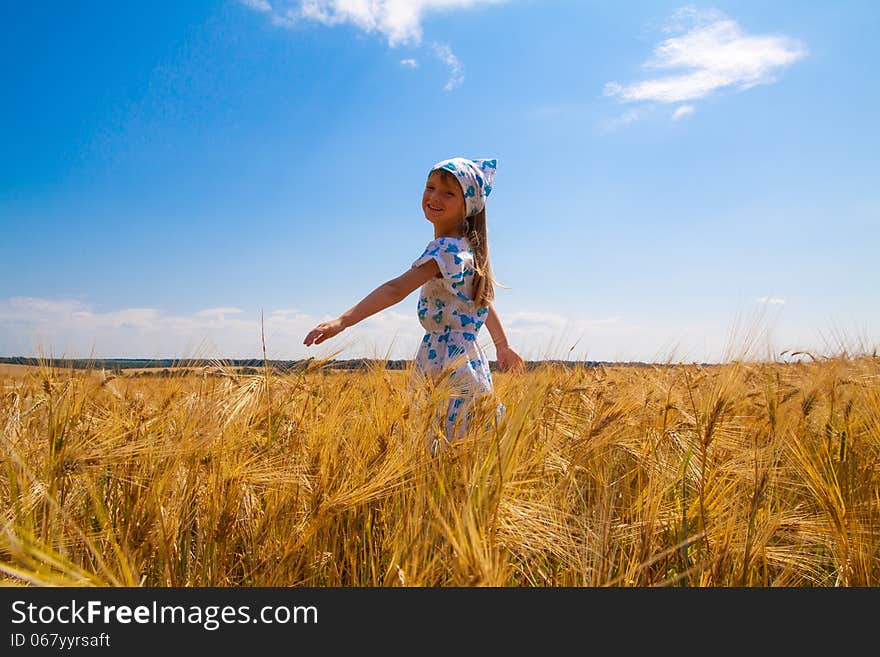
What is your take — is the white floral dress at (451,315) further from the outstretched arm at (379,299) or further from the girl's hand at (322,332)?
the girl's hand at (322,332)

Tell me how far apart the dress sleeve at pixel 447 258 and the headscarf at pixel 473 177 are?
0.31 metres

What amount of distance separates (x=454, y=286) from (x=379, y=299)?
35cm

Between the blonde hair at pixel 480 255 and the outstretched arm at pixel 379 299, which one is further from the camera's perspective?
the blonde hair at pixel 480 255

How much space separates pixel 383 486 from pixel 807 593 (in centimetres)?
82

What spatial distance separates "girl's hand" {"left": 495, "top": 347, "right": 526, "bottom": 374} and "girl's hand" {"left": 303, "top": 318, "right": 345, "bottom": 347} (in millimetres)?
956

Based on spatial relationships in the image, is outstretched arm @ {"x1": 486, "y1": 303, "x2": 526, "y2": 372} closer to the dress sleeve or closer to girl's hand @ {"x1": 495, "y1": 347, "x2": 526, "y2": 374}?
Answer: girl's hand @ {"x1": 495, "y1": 347, "x2": 526, "y2": 374}

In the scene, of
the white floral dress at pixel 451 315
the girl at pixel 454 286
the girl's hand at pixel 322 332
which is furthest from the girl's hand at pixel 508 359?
the girl's hand at pixel 322 332

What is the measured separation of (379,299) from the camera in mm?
1837

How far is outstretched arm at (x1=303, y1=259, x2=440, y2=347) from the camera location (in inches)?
63.2

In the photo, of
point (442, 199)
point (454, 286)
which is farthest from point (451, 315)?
point (442, 199)

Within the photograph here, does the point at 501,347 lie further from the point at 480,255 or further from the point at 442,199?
the point at 442,199

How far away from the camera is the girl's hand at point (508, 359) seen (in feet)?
7.74

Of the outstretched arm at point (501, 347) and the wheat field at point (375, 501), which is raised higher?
the outstretched arm at point (501, 347)

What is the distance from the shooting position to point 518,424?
112 cm
